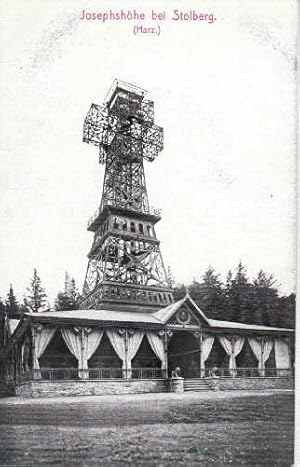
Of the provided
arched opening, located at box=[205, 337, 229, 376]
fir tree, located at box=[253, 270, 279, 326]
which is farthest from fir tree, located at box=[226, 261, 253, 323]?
arched opening, located at box=[205, 337, 229, 376]

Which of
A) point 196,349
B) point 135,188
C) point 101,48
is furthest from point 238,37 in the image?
point 135,188

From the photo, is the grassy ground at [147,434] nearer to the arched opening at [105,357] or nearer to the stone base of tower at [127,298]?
the arched opening at [105,357]

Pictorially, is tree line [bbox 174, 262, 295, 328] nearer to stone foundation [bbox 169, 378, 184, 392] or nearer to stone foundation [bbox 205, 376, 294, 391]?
stone foundation [bbox 205, 376, 294, 391]

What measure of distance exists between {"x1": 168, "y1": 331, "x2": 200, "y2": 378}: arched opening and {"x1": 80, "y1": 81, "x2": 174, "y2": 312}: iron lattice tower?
→ 12.5 ft

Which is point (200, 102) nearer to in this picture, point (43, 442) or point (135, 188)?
point (43, 442)

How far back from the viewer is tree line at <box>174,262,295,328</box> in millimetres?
17703

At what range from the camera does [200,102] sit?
49.9ft

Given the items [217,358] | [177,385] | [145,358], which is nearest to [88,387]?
[177,385]

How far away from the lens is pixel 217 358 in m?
24.0

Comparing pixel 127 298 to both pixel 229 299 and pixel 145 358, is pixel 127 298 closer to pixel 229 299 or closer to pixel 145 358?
pixel 145 358

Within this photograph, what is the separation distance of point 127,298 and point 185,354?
5.98m

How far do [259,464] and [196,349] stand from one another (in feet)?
37.1

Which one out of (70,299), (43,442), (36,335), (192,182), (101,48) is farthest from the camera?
(70,299)

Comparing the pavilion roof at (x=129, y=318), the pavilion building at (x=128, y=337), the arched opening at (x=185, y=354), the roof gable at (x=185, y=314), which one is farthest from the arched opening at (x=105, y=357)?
the arched opening at (x=185, y=354)
